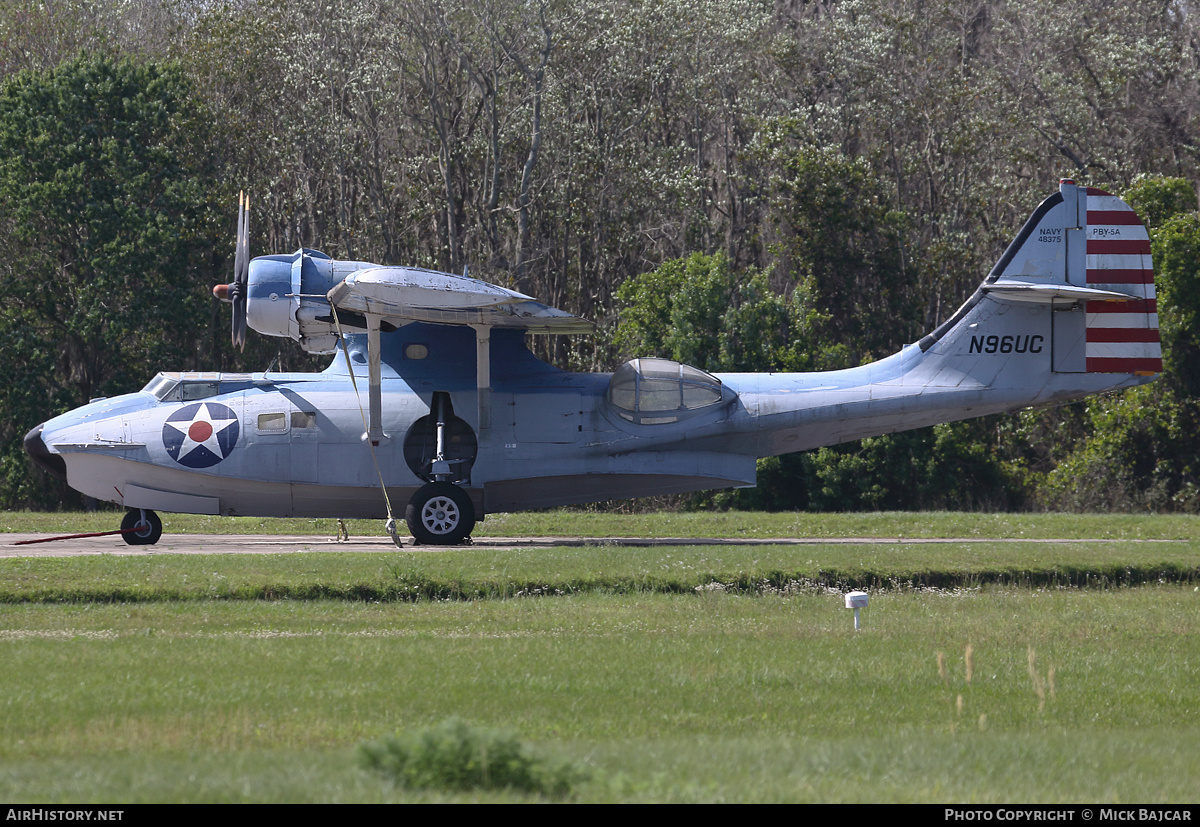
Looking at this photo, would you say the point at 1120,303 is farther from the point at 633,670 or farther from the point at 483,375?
the point at 633,670

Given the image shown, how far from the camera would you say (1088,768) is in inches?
308

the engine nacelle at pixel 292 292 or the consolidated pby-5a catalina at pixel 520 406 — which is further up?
the engine nacelle at pixel 292 292

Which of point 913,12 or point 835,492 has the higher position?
point 913,12

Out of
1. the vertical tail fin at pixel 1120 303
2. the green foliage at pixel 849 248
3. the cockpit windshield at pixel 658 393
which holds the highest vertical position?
the green foliage at pixel 849 248

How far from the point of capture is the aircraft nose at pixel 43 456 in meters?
21.9

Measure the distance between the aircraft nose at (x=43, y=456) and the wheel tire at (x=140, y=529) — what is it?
1.46 m

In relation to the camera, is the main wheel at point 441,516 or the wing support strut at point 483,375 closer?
the wing support strut at point 483,375

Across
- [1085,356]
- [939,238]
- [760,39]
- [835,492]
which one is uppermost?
[760,39]

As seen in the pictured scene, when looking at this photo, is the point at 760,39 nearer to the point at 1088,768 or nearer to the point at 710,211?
the point at 710,211

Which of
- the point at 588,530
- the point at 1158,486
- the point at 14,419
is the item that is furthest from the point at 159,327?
the point at 1158,486

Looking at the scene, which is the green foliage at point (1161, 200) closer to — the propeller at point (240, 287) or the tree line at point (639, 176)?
the tree line at point (639, 176)

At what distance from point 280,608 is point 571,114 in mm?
30824

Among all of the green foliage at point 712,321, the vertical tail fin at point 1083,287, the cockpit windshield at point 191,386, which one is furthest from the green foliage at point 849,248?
the cockpit windshield at point 191,386

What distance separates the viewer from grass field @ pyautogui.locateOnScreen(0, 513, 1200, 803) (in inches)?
288
